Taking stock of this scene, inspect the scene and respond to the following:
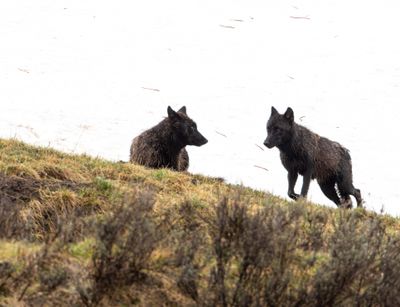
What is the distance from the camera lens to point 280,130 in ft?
51.3

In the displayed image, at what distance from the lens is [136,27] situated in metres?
27.5

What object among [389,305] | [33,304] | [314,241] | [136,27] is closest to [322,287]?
[389,305]

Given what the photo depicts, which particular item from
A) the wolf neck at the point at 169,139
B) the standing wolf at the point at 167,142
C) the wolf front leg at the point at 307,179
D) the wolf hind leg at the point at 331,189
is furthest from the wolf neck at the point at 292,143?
the wolf neck at the point at 169,139

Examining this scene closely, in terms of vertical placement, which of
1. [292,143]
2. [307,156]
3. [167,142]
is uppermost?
[292,143]

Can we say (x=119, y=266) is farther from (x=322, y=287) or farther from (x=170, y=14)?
(x=170, y=14)

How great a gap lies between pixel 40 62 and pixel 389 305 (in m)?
19.3

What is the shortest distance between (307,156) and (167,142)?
9.36ft

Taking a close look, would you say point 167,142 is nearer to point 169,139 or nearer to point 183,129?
point 169,139

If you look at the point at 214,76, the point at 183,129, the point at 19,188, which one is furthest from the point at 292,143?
the point at 214,76

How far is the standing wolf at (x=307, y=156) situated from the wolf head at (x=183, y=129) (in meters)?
1.49

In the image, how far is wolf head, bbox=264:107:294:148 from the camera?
15.6 m

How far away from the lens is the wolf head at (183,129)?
15898 millimetres

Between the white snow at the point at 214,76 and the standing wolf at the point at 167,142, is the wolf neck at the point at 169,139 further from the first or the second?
Result: the white snow at the point at 214,76

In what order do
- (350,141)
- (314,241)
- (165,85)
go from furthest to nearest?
(165,85) < (350,141) < (314,241)
